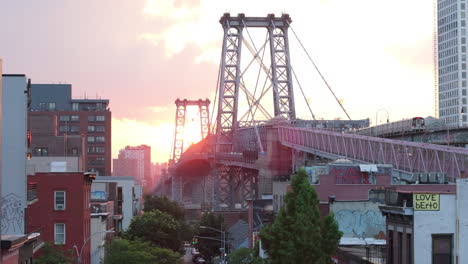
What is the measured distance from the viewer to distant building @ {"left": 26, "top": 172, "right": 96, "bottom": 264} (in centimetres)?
6775

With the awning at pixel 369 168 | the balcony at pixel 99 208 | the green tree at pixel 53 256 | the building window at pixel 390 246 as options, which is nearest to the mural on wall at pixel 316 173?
the awning at pixel 369 168

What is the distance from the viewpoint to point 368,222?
54.2 m

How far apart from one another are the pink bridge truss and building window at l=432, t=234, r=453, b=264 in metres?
23.8

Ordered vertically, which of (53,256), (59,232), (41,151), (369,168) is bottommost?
(53,256)

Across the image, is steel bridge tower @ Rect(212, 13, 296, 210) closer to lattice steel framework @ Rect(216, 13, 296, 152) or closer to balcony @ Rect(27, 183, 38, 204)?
lattice steel framework @ Rect(216, 13, 296, 152)

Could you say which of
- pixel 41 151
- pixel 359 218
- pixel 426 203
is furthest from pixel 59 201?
pixel 426 203

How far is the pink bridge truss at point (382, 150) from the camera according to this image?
67312 millimetres

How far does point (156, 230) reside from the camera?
97.3 m

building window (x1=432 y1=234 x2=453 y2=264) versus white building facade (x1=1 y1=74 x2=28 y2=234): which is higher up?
white building facade (x1=1 y1=74 x2=28 y2=234)

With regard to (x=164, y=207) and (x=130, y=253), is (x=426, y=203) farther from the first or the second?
(x=164, y=207)

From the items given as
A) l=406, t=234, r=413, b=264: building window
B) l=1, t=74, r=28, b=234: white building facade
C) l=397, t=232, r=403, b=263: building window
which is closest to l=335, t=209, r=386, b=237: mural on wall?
l=397, t=232, r=403, b=263: building window

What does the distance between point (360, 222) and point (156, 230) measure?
148ft

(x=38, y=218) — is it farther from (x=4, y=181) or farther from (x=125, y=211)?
(x=125, y=211)

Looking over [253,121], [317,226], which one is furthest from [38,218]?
[253,121]
